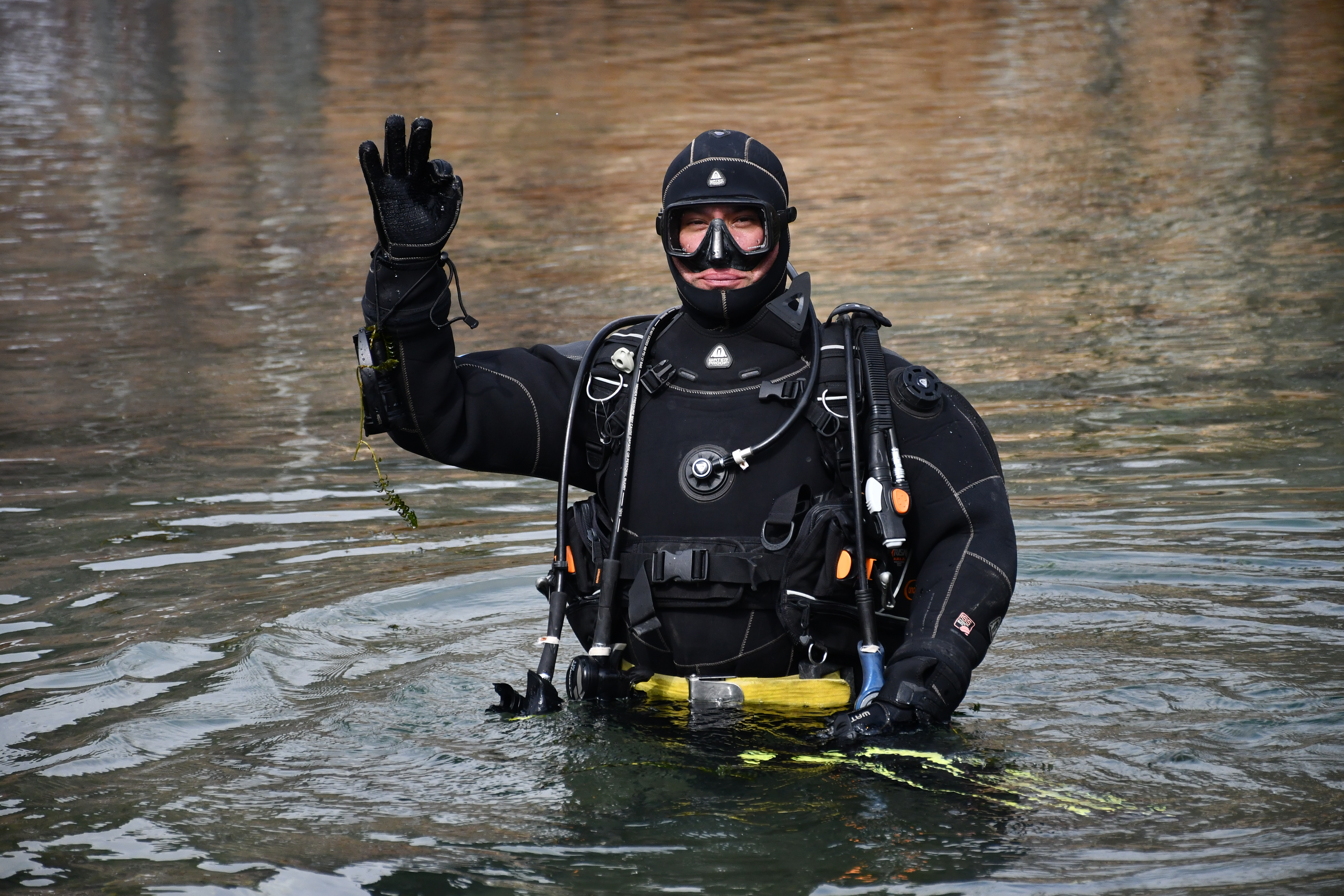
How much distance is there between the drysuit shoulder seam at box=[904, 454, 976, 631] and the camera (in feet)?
11.6

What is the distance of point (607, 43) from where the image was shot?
27.6 m

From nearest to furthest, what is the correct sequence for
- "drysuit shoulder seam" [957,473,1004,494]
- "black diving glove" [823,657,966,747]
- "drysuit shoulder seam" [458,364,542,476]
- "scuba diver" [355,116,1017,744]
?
"black diving glove" [823,657,966,747]
"scuba diver" [355,116,1017,744]
"drysuit shoulder seam" [957,473,1004,494]
"drysuit shoulder seam" [458,364,542,476]

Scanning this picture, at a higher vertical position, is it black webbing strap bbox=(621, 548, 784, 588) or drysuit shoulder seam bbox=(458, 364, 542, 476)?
drysuit shoulder seam bbox=(458, 364, 542, 476)

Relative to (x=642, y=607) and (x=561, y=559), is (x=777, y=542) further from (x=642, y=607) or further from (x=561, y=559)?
(x=561, y=559)

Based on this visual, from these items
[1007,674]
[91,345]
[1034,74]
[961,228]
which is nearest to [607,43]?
[1034,74]

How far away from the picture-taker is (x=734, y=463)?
364 centimetres

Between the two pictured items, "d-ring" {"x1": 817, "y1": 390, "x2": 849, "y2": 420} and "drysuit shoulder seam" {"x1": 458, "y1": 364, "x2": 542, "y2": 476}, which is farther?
"drysuit shoulder seam" {"x1": 458, "y1": 364, "x2": 542, "y2": 476}

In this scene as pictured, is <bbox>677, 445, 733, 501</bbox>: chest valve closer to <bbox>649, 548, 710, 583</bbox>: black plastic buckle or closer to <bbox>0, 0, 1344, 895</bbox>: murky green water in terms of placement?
<bbox>649, 548, 710, 583</bbox>: black plastic buckle

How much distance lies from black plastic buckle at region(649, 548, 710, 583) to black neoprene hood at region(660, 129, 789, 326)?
1.88ft

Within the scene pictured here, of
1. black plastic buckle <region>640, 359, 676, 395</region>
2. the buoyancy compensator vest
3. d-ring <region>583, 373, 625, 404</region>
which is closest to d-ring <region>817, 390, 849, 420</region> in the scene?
→ the buoyancy compensator vest

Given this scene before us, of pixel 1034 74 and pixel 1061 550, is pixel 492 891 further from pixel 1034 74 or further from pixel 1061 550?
pixel 1034 74

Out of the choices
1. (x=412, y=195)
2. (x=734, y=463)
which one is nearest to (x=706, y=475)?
(x=734, y=463)

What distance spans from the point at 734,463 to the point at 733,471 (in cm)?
3

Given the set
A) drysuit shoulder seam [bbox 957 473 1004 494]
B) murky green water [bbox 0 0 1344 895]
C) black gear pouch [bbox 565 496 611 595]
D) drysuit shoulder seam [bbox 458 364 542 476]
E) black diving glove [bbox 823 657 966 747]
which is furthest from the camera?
drysuit shoulder seam [bbox 458 364 542 476]
